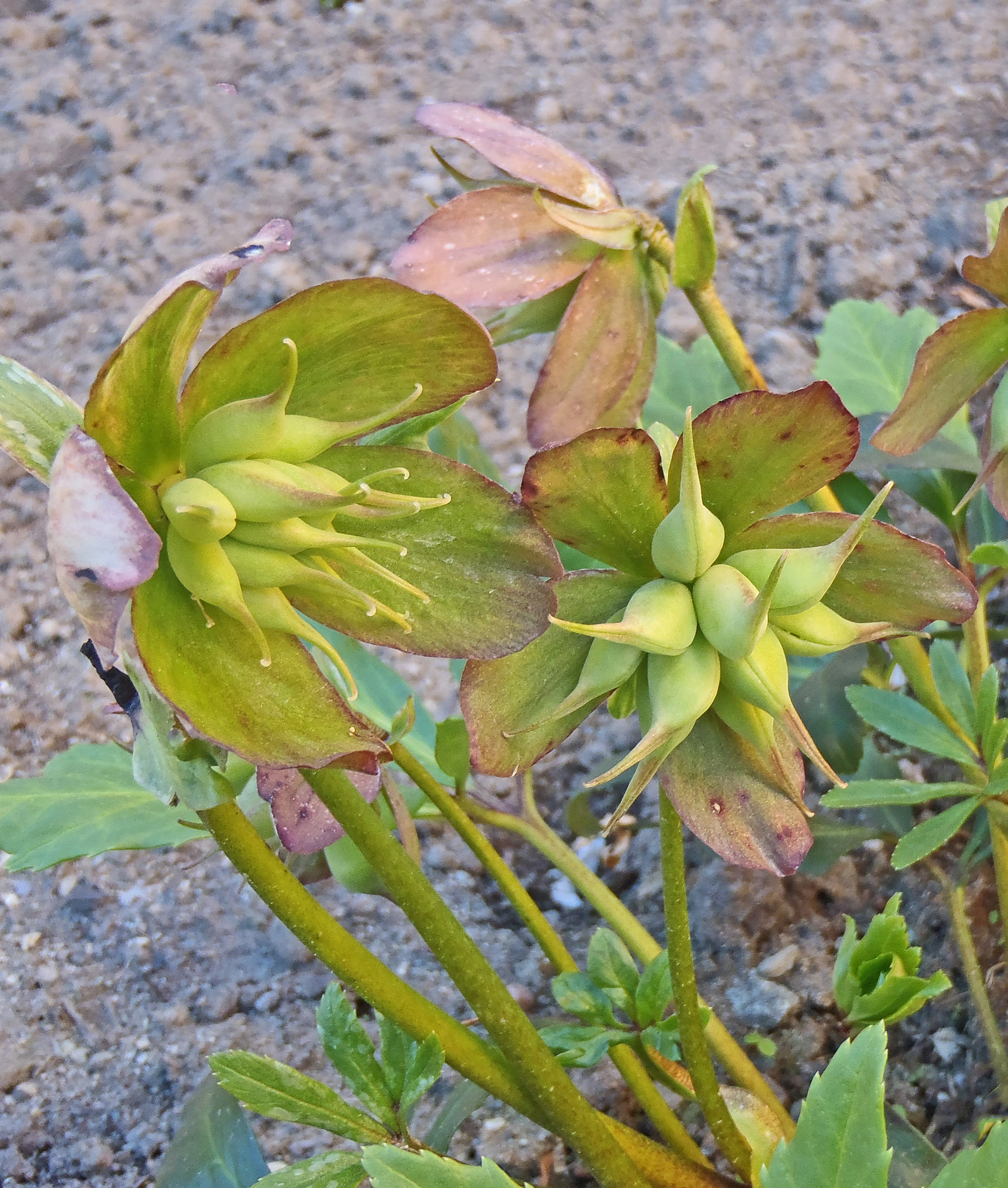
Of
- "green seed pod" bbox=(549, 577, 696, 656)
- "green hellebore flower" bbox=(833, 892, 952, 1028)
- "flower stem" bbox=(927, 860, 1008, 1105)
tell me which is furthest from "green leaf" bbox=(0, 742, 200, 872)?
"flower stem" bbox=(927, 860, 1008, 1105)

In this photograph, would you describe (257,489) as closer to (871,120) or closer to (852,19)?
(871,120)

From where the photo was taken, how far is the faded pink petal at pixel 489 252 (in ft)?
2.36

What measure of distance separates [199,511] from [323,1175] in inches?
16.3

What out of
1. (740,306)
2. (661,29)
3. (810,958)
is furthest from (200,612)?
(661,29)

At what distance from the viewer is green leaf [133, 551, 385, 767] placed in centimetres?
48

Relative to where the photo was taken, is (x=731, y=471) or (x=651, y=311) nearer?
→ (x=731, y=471)

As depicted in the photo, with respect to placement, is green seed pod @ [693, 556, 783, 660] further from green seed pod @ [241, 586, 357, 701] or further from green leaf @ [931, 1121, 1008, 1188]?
green leaf @ [931, 1121, 1008, 1188]

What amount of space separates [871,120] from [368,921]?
1.39 meters

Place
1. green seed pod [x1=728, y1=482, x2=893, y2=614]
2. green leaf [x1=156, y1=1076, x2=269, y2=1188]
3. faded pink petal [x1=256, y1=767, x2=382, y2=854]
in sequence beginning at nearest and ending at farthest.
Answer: green seed pod [x1=728, y1=482, x2=893, y2=614]
faded pink petal [x1=256, y1=767, x2=382, y2=854]
green leaf [x1=156, y1=1076, x2=269, y2=1188]

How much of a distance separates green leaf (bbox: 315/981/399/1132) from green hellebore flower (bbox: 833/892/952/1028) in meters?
0.34

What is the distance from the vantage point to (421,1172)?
581 mm

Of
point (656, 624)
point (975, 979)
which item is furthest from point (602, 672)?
point (975, 979)

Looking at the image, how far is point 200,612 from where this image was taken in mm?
507

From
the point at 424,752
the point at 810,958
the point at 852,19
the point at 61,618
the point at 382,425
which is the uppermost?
the point at 382,425
